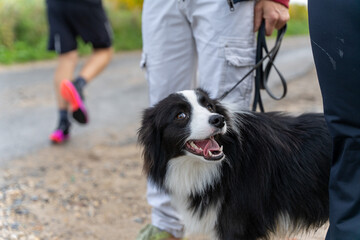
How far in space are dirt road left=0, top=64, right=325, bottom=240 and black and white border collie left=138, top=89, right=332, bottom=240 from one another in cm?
54

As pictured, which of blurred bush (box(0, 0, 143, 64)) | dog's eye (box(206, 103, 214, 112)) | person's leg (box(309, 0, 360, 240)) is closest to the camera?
person's leg (box(309, 0, 360, 240))

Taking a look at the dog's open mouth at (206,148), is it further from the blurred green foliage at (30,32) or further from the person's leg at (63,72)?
the blurred green foliage at (30,32)

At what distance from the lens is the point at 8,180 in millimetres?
3861

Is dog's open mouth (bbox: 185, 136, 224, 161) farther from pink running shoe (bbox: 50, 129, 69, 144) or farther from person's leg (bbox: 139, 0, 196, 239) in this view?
pink running shoe (bbox: 50, 129, 69, 144)

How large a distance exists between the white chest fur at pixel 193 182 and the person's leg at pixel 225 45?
41 centimetres

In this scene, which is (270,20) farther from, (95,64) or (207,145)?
(95,64)

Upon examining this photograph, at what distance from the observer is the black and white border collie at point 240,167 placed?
7.04 feet

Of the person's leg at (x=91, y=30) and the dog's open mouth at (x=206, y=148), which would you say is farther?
the person's leg at (x=91, y=30)

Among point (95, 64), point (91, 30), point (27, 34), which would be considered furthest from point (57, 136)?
point (27, 34)

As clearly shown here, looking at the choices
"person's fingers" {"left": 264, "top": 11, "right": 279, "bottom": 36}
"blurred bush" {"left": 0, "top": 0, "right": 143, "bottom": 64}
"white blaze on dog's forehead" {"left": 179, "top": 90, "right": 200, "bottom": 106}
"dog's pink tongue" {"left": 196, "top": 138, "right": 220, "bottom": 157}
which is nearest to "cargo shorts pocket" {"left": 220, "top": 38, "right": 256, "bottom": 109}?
"person's fingers" {"left": 264, "top": 11, "right": 279, "bottom": 36}

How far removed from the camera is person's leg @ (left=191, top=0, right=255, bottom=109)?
2.27 m

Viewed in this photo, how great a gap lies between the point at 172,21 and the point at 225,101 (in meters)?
0.56

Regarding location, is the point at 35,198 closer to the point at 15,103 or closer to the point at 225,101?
the point at 225,101

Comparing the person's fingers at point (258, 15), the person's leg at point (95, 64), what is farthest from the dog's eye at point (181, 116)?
the person's leg at point (95, 64)
